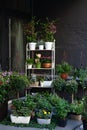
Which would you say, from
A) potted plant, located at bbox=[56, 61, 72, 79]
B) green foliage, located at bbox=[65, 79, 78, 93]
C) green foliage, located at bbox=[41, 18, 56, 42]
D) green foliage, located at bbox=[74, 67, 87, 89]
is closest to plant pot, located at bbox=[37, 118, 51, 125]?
green foliage, located at bbox=[65, 79, 78, 93]

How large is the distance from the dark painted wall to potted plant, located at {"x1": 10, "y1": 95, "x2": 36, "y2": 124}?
102 inches

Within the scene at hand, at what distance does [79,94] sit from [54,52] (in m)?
1.32

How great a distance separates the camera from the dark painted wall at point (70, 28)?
296 inches

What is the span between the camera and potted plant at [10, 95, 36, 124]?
16.6 feet

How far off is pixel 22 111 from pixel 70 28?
3.22 metres

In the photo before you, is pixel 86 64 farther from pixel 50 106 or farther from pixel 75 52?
pixel 50 106

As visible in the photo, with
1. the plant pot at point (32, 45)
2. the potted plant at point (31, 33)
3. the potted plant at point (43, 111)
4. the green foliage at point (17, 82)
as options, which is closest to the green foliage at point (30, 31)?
the potted plant at point (31, 33)

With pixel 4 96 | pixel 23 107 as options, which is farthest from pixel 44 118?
pixel 4 96

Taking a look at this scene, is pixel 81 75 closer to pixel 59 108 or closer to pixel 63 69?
pixel 63 69

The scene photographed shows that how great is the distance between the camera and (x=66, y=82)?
6273mm

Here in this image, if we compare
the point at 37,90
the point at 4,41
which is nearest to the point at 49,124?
the point at 37,90

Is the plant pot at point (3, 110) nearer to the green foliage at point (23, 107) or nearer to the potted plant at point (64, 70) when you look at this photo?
the green foliage at point (23, 107)

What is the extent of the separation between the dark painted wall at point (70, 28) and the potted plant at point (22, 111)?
2599 mm

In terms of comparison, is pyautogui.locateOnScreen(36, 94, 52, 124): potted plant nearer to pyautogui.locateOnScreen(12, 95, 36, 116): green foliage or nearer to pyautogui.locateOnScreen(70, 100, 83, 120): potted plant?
pyautogui.locateOnScreen(12, 95, 36, 116): green foliage
